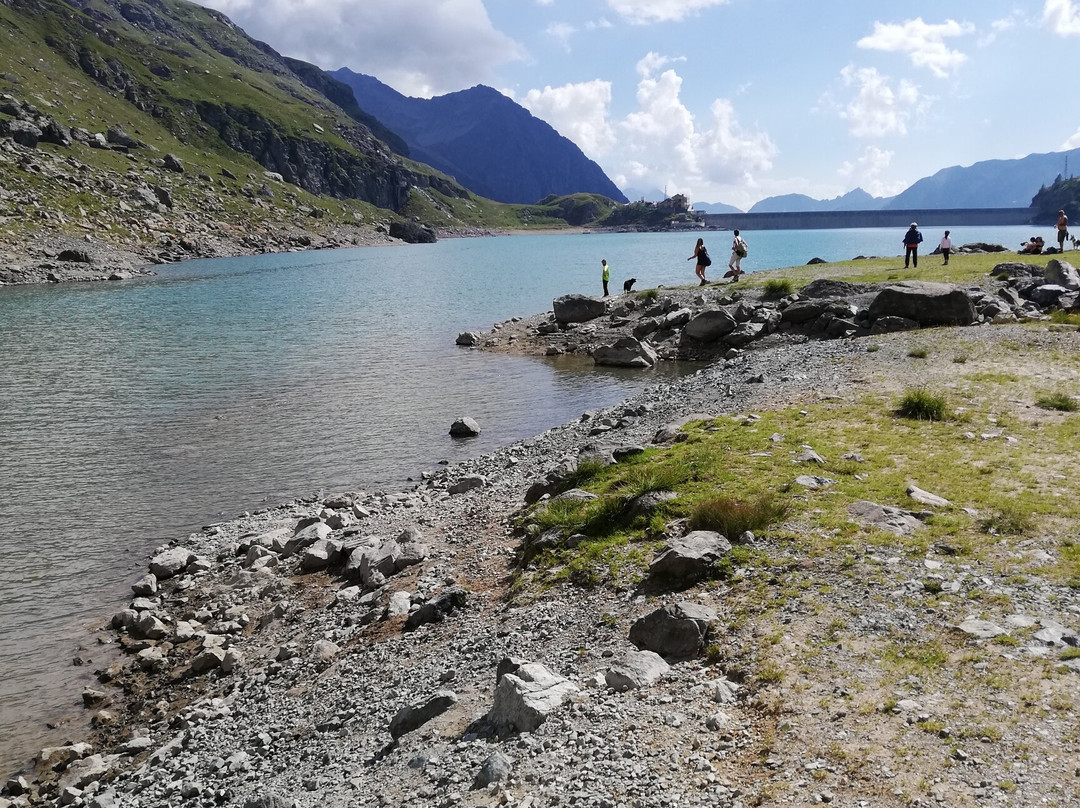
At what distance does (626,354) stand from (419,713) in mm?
35078

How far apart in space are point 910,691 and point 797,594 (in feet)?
8.16

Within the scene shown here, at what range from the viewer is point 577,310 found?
54.3 metres

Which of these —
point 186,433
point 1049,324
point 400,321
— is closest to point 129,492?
point 186,433

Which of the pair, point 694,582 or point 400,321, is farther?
point 400,321

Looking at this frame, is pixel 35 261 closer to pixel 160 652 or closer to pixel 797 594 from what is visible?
pixel 160 652

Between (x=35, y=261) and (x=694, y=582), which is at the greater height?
(x=35, y=261)

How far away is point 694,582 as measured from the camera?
1148 cm

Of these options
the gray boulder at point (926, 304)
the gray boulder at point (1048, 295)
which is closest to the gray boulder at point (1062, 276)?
the gray boulder at point (1048, 295)

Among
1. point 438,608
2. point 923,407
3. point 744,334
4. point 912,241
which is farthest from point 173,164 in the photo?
point 923,407

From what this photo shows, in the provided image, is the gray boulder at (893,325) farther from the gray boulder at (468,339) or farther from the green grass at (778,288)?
the gray boulder at (468,339)

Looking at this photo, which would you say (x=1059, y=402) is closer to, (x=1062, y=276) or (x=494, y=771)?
(x=494, y=771)

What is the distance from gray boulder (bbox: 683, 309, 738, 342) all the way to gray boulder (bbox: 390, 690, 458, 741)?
36606mm

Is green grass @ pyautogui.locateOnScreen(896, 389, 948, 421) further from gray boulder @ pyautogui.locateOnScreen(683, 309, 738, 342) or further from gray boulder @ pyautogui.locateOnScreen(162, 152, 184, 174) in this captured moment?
gray boulder @ pyautogui.locateOnScreen(162, 152, 184, 174)

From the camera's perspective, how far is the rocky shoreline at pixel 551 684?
7305 mm
